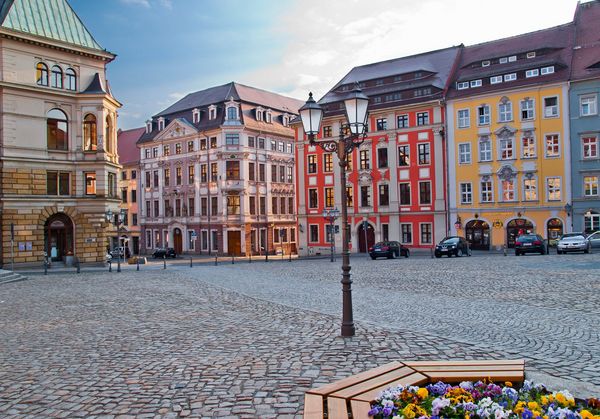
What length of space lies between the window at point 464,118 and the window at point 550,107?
19.3ft

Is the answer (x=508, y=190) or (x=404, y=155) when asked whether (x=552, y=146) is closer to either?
(x=508, y=190)

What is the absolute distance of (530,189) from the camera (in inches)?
1706

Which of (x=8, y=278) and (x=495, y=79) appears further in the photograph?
(x=495, y=79)

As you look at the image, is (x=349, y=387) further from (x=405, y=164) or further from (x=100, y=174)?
(x=405, y=164)

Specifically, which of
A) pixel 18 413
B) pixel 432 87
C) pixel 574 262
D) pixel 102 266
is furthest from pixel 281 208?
pixel 18 413

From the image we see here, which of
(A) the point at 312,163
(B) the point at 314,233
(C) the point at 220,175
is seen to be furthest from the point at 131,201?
(B) the point at 314,233

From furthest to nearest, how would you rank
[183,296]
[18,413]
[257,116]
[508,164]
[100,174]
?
[257,116], [508,164], [100,174], [183,296], [18,413]

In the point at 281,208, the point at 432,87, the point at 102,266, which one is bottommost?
the point at 102,266

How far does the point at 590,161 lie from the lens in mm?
41031

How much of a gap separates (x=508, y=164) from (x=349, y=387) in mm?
41986

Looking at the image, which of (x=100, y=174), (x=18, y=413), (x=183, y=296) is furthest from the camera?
(x=100, y=174)

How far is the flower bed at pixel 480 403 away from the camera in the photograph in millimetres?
4516

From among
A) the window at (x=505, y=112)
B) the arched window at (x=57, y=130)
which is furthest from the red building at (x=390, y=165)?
the arched window at (x=57, y=130)

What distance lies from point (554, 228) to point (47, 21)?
39.1 meters
